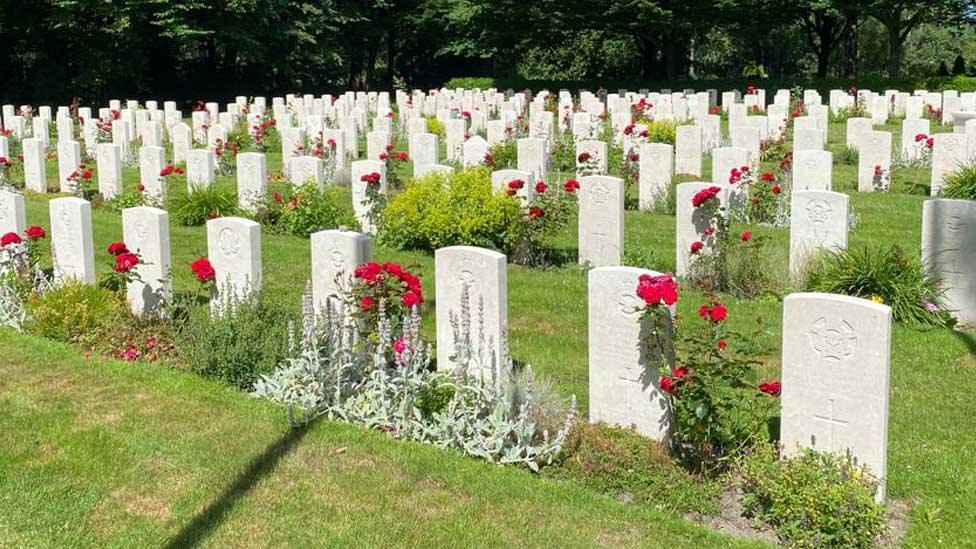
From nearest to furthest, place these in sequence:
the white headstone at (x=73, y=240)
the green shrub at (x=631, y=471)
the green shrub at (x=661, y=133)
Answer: the green shrub at (x=631, y=471), the white headstone at (x=73, y=240), the green shrub at (x=661, y=133)

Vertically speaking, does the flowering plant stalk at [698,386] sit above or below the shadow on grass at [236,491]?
above

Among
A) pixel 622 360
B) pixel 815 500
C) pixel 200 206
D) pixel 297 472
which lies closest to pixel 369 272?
pixel 297 472

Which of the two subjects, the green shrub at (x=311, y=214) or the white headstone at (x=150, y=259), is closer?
the white headstone at (x=150, y=259)

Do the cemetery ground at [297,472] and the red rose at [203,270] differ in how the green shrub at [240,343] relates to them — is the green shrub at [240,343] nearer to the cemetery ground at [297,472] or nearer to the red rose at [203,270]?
the cemetery ground at [297,472]

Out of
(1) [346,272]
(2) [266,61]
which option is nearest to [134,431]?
(1) [346,272]

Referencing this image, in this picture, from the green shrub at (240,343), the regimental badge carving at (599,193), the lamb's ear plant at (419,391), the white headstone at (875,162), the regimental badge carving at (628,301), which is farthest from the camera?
the white headstone at (875,162)

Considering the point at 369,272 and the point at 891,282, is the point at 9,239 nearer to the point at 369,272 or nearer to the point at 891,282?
the point at 369,272

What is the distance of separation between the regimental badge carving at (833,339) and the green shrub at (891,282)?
367cm

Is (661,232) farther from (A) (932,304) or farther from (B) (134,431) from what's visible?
(B) (134,431)

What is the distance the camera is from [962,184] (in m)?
13.9

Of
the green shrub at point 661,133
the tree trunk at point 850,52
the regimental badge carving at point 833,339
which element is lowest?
the regimental badge carving at point 833,339

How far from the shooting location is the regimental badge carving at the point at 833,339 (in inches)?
201

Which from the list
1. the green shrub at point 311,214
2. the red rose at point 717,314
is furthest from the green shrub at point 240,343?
the green shrub at point 311,214

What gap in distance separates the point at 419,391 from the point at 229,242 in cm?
254
